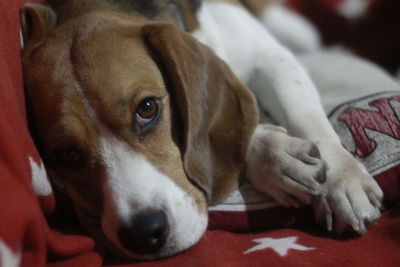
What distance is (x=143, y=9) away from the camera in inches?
71.6

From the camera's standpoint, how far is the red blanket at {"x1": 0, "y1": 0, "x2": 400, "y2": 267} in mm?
1031

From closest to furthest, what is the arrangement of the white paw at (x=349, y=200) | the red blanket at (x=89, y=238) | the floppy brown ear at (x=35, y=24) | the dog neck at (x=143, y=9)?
1. the red blanket at (x=89, y=238)
2. the white paw at (x=349, y=200)
3. the floppy brown ear at (x=35, y=24)
4. the dog neck at (x=143, y=9)

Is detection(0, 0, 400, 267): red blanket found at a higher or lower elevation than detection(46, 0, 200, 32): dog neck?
lower

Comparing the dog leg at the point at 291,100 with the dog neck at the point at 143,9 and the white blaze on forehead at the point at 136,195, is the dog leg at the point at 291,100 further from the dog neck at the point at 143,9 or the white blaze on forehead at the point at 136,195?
the white blaze on forehead at the point at 136,195

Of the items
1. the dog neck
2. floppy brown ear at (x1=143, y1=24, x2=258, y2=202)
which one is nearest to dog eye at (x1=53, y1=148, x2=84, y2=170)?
floppy brown ear at (x1=143, y1=24, x2=258, y2=202)

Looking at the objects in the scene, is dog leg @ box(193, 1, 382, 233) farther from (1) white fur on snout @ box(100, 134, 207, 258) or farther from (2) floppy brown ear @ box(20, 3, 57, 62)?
(2) floppy brown ear @ box(20, 3, 57, 62)

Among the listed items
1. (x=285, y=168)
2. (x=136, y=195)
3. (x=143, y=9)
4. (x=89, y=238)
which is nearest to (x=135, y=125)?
(x=136, y=195)

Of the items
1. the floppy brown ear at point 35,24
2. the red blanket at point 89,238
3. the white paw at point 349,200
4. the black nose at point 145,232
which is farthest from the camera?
the floppy brown ear at point 35,24

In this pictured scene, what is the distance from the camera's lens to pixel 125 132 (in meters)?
1.39

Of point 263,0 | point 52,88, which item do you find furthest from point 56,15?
point 263,0

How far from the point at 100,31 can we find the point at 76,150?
0.34 meters

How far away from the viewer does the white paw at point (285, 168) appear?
145 centimetres

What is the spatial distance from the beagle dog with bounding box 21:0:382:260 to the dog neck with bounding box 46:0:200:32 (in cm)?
2

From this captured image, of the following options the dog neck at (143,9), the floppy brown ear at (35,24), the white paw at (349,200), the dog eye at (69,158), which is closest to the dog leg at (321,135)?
the white paw at (349,200)
